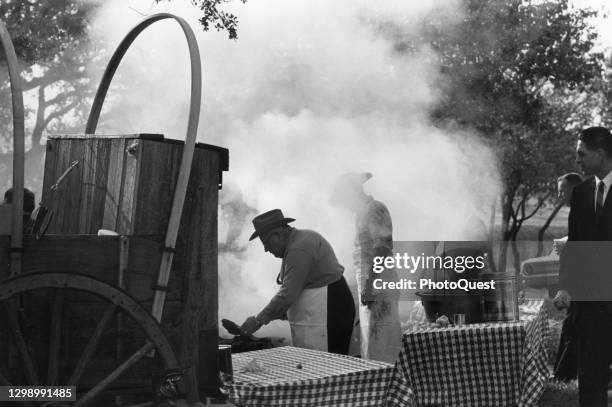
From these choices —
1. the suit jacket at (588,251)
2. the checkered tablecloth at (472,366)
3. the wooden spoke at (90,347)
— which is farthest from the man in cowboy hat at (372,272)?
the wooden spoke at (90,347)

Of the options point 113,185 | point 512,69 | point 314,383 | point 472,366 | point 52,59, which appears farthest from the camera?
point 512,69

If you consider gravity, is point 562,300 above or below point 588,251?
below

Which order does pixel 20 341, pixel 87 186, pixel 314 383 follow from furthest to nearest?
pixel 87 186 → pixel 314 383 → pixel 20 341

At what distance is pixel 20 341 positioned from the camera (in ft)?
→ 10.8

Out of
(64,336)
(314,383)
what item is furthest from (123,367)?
(314,383)

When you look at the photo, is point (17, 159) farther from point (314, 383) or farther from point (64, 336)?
point (314, 383)

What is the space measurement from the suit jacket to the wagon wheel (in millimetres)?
2724

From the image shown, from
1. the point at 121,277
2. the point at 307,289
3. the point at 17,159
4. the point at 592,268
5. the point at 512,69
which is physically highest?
the point at 512,69

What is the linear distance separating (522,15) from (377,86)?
6.82 metres

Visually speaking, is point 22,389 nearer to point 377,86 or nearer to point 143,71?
point 143,71

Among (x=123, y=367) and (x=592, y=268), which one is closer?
(x=123, y=367)

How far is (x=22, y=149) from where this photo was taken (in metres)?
3.48

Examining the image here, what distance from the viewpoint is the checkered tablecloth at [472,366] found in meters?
4.24

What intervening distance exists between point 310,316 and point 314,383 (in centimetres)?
214
